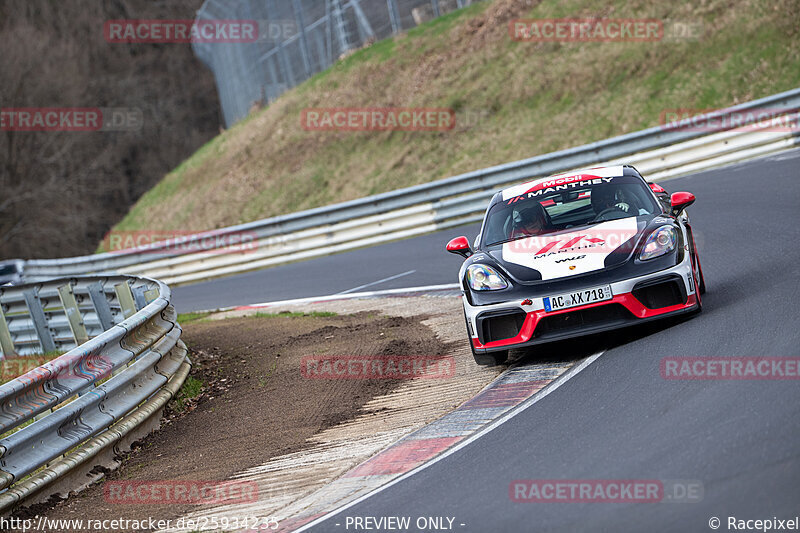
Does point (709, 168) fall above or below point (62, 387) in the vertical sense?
below

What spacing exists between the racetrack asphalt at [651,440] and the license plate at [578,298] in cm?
45

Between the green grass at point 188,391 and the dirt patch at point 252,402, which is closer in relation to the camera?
the dirt patch at point 252,402

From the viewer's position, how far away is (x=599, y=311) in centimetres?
709

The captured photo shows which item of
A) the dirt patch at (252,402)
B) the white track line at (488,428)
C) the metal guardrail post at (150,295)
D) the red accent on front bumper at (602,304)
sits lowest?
the dirt patch at (252,402)

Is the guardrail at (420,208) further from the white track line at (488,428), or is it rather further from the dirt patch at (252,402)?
the white track line at (488,428)

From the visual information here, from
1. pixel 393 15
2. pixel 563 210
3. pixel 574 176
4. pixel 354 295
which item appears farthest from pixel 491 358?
pixel 393 15

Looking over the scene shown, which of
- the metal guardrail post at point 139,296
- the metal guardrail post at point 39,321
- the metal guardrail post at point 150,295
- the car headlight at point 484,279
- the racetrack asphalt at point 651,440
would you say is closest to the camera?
the racetrack asphalt at point 651,440

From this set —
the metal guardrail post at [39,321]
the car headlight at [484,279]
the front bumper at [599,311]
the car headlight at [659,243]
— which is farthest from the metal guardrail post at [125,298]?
the car headlight at [659,243]

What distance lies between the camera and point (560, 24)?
2750 cm

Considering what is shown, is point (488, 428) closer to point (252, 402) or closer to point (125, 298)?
point (252, 402)

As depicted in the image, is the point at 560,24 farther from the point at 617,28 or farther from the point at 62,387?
the point at 62,387

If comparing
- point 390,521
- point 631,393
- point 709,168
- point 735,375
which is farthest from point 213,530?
point 709,168

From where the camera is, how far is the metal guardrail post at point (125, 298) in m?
11.1

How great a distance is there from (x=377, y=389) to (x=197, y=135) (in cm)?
5568
